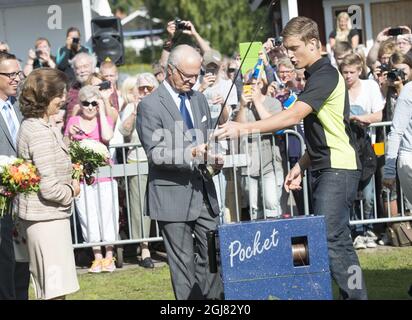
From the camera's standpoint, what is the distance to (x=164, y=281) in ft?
32.4

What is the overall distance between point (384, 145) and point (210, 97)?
2.15 meters

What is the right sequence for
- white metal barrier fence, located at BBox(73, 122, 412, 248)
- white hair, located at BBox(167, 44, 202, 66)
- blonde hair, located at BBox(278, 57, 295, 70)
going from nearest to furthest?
white hair, located at BBox(167, 44, 202, 66) < white metal barrier fence, located at BBox(73, 122, 412, 248) < blonde hair, located at BBox(278, 57, 295, 70)

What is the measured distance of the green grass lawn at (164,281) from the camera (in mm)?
8797

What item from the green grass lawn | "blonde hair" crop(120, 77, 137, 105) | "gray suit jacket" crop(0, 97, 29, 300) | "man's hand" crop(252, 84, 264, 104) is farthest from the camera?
"blonde hair" crop(120, 77, 137, 105)

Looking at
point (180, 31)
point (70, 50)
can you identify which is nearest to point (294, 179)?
point (180, 31)

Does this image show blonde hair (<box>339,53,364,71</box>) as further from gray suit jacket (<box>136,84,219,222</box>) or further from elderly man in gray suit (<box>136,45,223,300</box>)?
gray suit jacket (<box>136,84,219,222</box>)

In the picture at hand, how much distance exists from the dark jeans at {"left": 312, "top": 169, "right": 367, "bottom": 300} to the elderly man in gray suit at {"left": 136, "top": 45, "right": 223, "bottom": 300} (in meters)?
0.94

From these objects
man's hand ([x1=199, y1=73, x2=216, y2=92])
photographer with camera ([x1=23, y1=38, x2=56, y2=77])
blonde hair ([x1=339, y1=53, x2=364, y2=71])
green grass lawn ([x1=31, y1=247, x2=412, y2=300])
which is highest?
photographer with camera ([x1=23, y1=38, x2=56, y2=77])

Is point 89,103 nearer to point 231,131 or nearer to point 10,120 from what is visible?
point 10,120

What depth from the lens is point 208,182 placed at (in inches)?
301

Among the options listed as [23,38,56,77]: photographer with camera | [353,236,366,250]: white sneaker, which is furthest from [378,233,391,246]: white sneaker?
[23,38,56,77]: photographer with camera

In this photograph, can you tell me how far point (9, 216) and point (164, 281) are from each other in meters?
2.58

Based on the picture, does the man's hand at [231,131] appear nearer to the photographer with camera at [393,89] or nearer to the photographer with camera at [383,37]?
the photographer with camera at [393,89]

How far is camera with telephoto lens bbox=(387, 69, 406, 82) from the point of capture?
10484mm
